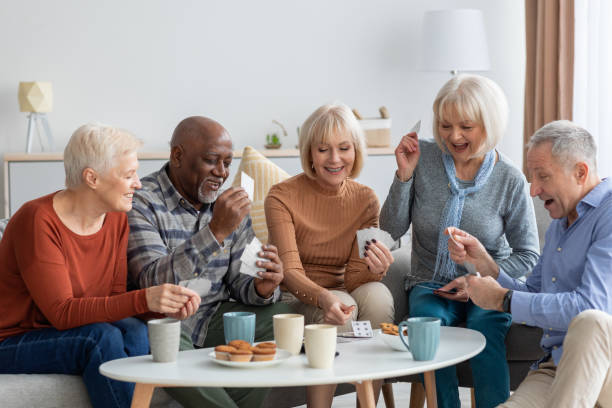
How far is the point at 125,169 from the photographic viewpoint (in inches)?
83.5

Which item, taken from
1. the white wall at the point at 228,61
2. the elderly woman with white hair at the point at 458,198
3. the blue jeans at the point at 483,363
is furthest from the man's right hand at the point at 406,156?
the white wall at the point at 228,61

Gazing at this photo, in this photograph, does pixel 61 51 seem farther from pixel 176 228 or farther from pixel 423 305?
pixel 423 305

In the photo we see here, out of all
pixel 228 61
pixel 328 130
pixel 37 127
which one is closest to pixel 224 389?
pixel 328 130

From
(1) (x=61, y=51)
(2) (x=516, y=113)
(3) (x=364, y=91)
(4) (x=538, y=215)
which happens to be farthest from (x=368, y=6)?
(4) (x=538, y=215)

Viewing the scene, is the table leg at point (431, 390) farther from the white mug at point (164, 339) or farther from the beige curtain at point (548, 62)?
the beige curtain at point (548, 62)

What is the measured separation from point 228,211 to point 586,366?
3.37 feet

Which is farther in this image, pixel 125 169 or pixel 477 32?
pixel 477 32

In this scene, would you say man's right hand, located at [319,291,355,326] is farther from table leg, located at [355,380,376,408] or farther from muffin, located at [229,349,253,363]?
muffin, located at [229,349,253,363]

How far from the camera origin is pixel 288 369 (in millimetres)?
1710

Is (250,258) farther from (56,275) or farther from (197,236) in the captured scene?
(56,275)

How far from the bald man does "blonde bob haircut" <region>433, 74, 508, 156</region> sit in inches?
29.4

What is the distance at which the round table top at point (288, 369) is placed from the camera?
1.62m

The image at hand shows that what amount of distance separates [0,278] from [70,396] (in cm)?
37

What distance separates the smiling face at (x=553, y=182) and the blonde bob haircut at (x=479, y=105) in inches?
17.8
